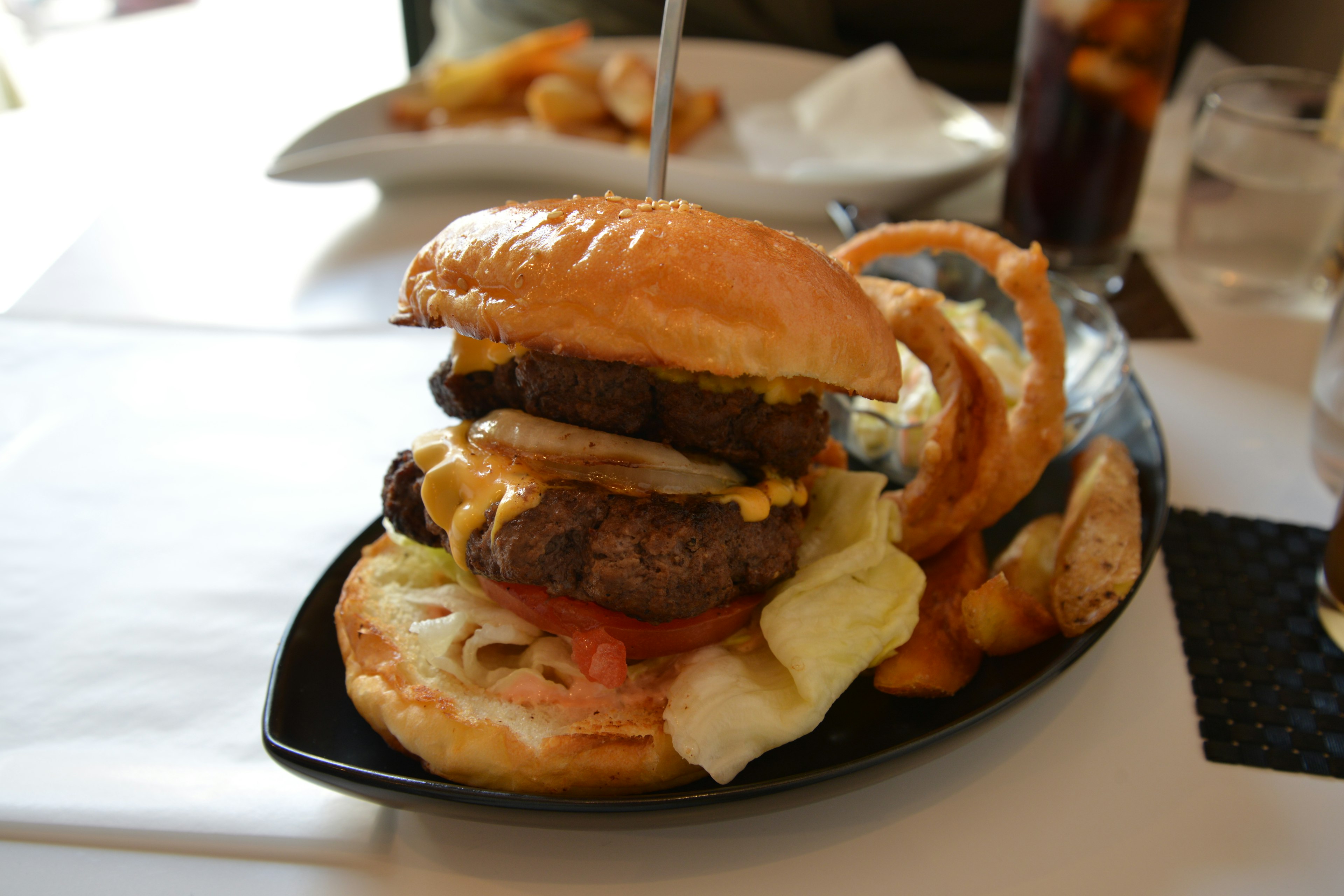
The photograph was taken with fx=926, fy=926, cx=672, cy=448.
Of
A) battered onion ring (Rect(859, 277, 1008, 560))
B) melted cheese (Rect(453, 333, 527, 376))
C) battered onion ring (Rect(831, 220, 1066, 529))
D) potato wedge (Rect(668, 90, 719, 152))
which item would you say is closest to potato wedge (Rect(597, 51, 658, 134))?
potato wedge (Rect(668, 90, 719, 152))

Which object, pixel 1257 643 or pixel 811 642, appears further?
pixel 1257 643

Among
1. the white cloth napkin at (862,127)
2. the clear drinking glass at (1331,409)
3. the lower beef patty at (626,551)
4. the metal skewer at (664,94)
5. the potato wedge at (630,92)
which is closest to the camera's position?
the lower beef patty at (626,551)

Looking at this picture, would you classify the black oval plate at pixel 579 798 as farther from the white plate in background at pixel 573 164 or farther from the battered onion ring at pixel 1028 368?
the white plate in background at pixel 573 164

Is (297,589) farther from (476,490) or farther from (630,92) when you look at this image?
(630,92)

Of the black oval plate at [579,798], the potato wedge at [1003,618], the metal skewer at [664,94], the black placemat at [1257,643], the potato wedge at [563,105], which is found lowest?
the black placemat at [1257,643]

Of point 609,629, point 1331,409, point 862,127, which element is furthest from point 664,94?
point 862,127

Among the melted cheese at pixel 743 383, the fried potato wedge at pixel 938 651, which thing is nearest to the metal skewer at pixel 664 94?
the melted cheese at pixel 743 383

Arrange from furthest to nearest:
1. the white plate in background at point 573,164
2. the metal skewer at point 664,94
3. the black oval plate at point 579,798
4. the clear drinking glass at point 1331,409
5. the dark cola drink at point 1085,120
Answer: the white plate in background at point 573,164 → the dark cola drink at point 1085,120 → the clear drinking glass at point 1331,409 → the metal skewer at point 664,94 → the black oval plate at point 579,798
